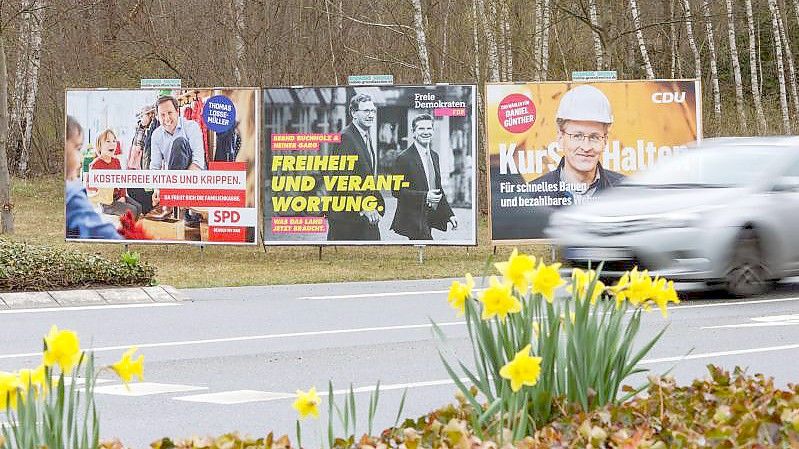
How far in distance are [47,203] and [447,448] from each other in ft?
99.8

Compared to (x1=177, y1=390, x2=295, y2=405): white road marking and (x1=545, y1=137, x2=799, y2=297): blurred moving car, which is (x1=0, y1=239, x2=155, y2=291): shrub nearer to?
(x1=545, y1=137, x2=799, y2=297): blurred moving car

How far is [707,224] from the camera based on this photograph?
1461 cm

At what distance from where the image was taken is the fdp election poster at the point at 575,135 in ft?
69.0

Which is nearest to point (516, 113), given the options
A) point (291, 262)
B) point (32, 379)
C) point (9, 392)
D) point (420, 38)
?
point (291, 262)

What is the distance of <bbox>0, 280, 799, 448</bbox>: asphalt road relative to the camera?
833 cm

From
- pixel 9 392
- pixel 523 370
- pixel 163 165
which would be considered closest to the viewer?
pixel 9 392

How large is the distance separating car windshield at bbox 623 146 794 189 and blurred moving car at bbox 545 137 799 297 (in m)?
0.01

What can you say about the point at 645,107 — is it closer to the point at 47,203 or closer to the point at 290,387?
the point at 290,387

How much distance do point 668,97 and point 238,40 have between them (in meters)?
12.7

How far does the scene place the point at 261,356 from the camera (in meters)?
11.0

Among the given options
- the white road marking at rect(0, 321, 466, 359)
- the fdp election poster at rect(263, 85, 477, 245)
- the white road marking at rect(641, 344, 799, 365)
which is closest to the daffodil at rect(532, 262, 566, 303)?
the white road marking at rect(641, 344, 799, 365)

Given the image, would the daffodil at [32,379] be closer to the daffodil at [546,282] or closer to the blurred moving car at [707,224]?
the daffodil at [546,282]

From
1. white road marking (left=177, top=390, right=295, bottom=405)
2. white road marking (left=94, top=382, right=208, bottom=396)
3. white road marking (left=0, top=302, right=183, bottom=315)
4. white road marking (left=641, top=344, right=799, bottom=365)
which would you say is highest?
white road marking (left=0, top=302, right=183, bottom=315)

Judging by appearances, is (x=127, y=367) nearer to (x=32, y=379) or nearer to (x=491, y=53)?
(x=32, y=379)
